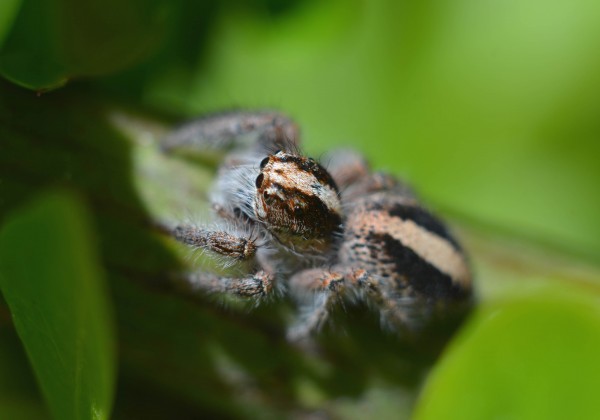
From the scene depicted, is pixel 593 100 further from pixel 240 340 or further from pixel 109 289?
pixel 109 289

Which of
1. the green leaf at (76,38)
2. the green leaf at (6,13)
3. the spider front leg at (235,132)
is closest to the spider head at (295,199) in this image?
the spider front leg at (235,132)

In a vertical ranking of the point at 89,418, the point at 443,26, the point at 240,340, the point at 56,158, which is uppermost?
the point at 443,26

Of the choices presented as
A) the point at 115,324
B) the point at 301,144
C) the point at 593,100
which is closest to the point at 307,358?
the point at 115,324

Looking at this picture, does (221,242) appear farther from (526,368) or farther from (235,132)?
(526,368)

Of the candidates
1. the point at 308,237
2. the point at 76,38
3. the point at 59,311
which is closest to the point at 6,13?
the point at 76,38

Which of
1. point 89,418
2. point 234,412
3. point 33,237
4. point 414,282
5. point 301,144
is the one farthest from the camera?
point 301,144

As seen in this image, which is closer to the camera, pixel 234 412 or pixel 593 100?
pixel 234 412
